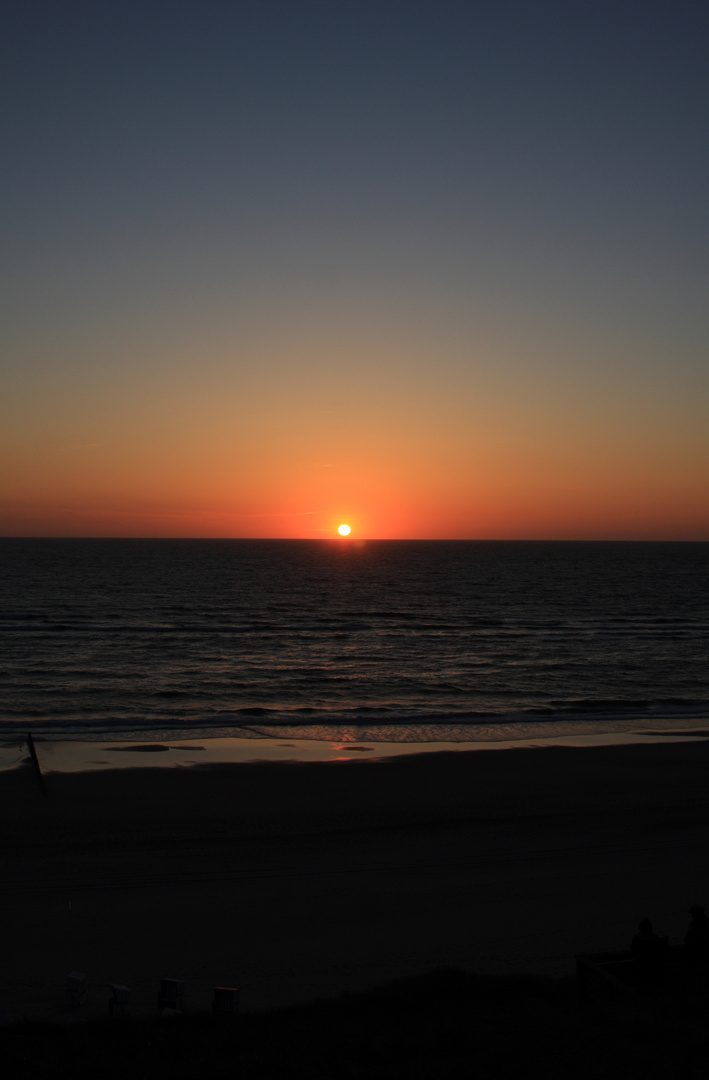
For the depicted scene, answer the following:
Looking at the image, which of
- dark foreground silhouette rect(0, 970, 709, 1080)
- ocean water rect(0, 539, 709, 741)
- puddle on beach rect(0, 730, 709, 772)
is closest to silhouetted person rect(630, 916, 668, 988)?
dark foreground silhouette rect(0, 970, 709, 1080)

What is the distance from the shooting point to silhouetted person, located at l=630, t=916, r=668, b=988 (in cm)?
918

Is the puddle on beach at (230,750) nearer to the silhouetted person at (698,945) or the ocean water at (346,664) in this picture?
the ocean water at (346,664)

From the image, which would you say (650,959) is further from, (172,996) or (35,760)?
(35,760)

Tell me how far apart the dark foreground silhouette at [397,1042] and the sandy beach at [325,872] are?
1.59m

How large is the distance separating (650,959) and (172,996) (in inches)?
231

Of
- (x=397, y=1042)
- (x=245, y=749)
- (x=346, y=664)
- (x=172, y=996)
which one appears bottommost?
(x=346, y=664)

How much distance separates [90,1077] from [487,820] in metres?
12.5

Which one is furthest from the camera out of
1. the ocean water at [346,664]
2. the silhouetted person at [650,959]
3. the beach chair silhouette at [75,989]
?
the ocean water at [346,664]

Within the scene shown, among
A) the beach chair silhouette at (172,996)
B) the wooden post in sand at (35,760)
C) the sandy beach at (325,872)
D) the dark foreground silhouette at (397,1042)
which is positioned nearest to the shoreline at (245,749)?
the wooden post in sand at (35,760)

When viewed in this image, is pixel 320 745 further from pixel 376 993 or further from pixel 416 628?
pixel 416 628

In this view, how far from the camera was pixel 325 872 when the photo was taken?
14.9 meters

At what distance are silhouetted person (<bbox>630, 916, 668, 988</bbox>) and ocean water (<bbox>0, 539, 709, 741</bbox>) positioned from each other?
1823cm

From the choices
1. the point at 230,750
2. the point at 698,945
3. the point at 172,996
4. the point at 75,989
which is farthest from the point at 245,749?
the point at 698,945

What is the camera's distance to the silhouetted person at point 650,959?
918cm
